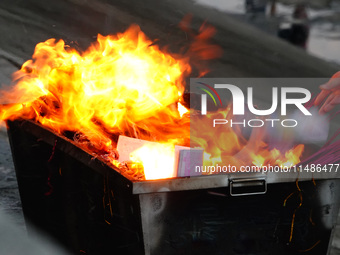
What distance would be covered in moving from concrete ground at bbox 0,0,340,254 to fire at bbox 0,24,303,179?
392 centimetres

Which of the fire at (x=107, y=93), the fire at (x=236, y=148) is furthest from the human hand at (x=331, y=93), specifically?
the fire at (x=107, y=93)

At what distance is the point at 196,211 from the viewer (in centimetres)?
257

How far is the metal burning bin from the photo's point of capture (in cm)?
250

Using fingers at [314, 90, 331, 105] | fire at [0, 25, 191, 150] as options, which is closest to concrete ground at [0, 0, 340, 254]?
fire at [0, 25, 191, 150]

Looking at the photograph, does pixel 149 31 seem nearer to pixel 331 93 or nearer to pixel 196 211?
pixel 331 93

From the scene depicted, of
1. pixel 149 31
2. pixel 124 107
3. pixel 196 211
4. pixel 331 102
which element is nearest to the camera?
pixel 196 211

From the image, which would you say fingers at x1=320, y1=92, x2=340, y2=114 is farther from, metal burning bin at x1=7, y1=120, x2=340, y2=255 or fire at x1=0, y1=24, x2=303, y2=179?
metal burning bin at x1=7, y1=120, x2=340, y2=255

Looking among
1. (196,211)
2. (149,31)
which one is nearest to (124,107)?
(196,211)

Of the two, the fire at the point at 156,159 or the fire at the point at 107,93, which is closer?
the fire at the point at 156,159

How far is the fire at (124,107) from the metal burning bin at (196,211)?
0.19m

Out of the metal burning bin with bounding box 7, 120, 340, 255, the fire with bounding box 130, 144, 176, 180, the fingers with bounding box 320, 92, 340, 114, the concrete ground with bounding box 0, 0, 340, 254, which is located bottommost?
the metal burning bin with bounding box 7, 120, 340, 255

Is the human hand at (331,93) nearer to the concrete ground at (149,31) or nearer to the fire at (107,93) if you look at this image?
the fire at (107,93)

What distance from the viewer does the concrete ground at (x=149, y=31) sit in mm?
8664

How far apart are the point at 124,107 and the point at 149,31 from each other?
702 centimetres
